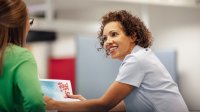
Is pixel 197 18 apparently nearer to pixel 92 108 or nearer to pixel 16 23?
pixel 92 108

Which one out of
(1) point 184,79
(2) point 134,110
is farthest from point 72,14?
(2) point 134,110

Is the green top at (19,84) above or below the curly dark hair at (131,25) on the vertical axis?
below

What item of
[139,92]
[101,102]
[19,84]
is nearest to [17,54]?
[19,84]

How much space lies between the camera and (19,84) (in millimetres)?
1186

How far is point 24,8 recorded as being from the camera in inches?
51.0

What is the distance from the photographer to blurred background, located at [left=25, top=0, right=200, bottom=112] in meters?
2.62

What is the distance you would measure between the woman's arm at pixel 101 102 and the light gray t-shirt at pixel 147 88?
41 mm

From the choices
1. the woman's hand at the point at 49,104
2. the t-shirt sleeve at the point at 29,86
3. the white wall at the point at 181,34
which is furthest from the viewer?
the white wall at the point at 181,34

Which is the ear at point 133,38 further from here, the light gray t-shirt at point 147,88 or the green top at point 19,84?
the green top at point 19,84

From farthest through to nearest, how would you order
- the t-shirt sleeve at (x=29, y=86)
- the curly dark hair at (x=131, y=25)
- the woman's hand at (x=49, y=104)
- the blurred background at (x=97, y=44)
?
1. the blurred background at (x=97, y=44)
2. the curly dark hair at (x=131, y=25)
3. the woman's hand at (x=49, y=104)
4. the t-shirt sleeve at (x=29, y=86)

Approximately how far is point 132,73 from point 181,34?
3.09 m

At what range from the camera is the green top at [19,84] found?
117cm

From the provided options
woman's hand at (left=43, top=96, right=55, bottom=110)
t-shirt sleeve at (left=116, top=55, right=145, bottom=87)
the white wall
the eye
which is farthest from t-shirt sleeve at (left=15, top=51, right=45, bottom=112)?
the white wall

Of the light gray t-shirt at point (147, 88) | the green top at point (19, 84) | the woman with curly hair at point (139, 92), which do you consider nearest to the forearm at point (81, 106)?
the woman with curly hair at point (139, 92)
